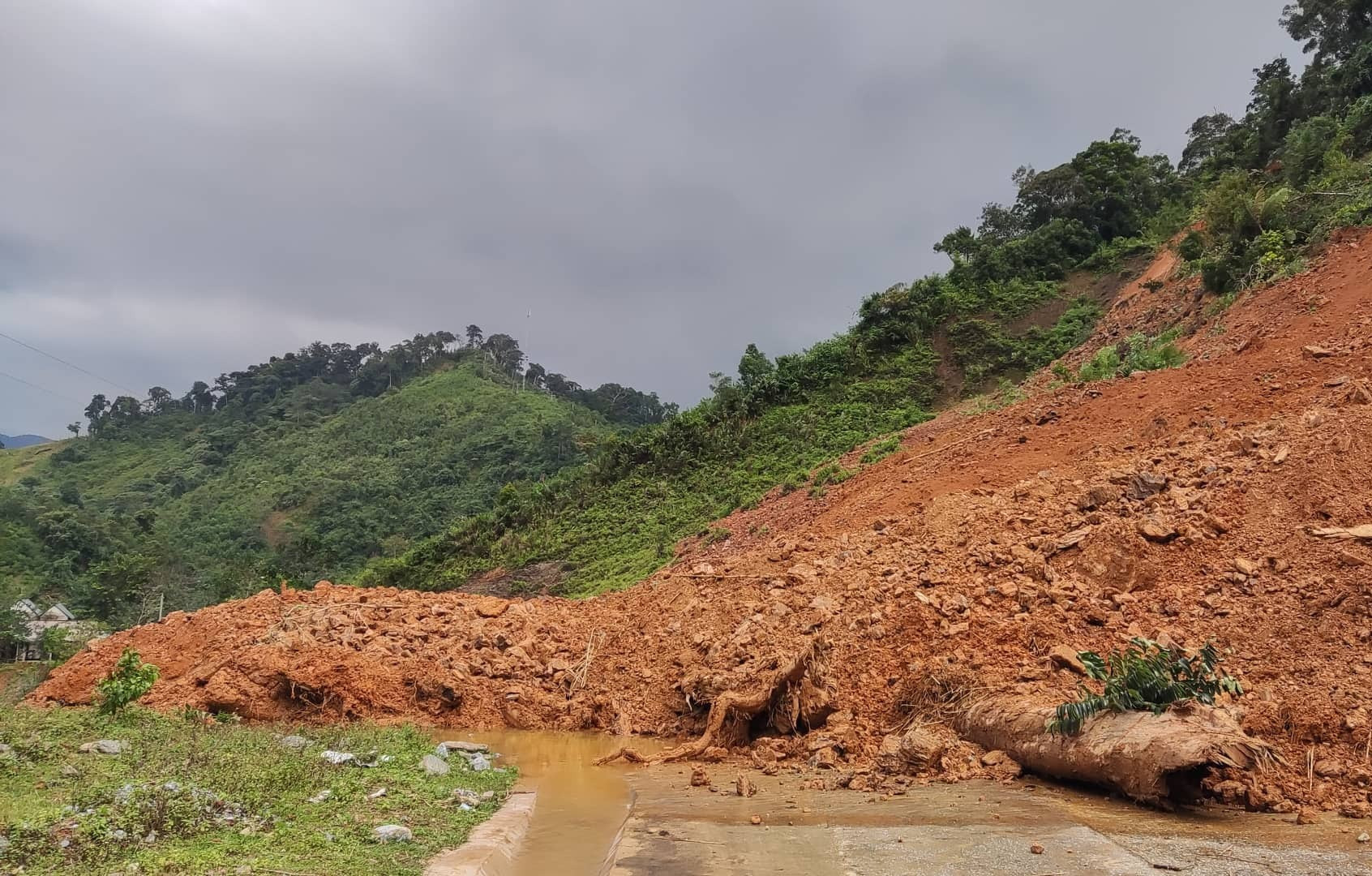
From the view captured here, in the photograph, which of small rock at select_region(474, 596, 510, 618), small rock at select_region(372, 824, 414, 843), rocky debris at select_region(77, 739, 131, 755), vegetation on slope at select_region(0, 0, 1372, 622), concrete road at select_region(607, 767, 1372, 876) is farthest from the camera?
vegetation on slope at select_region(0, 0, 1372, 622)

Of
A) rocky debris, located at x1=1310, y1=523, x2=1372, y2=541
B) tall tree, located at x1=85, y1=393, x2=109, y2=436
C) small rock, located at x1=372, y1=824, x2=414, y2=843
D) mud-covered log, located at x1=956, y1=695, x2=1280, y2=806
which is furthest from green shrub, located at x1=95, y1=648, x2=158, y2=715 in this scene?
tall tree, located at x1=85, y1=393, x2=109, y2=436

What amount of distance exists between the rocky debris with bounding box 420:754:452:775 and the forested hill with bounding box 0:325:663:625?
2424 cm

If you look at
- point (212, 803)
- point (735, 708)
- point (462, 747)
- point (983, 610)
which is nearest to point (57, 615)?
point (462, 747)

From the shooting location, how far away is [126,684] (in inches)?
326

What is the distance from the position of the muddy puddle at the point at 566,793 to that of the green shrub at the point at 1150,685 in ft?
10.8

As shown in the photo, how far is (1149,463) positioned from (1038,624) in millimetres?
3534

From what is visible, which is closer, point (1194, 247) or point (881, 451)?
point (881, 451)

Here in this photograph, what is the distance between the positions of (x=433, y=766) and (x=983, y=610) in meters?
5.43

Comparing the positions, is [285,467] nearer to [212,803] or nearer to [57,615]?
[57,615]

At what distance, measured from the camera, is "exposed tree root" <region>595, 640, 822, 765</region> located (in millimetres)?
7652

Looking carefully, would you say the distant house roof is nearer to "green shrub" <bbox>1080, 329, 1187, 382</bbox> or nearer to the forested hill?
the forested hill

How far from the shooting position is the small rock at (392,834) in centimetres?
445

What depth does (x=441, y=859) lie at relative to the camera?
169 inches

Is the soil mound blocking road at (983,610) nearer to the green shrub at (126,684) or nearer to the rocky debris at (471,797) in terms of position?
the green shrub at (126,684)
